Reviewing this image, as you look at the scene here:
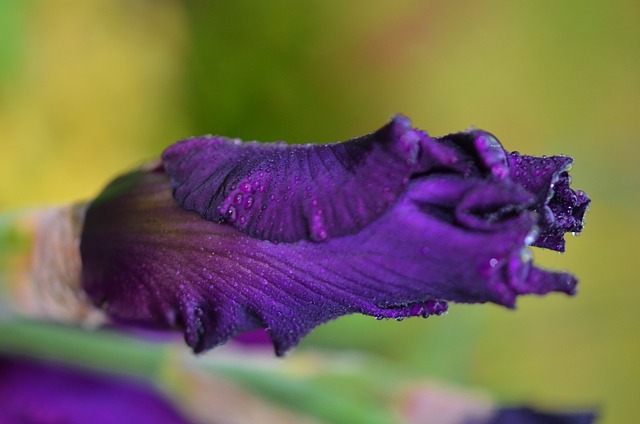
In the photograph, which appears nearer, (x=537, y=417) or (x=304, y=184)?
(x=304, y=184)

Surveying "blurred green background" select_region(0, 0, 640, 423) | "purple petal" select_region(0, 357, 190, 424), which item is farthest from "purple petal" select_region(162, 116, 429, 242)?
"blurred green background" select_region(0, 0, 640, 423)

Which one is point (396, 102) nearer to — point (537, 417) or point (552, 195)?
point (537, 417)

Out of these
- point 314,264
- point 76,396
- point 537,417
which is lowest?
point 76,396

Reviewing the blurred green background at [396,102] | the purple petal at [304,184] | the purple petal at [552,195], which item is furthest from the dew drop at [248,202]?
the blurred green background at [396,102]

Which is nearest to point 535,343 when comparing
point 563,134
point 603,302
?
point 603,302

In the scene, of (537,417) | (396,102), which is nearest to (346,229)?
(537,417)

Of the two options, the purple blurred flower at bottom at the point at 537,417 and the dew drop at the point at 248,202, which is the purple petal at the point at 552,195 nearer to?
the dew drop at the point at 248,202
